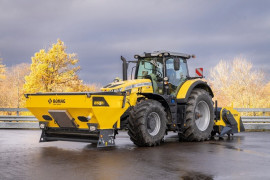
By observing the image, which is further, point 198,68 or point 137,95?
point 198,68

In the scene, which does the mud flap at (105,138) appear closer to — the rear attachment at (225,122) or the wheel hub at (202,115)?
the wheel hub at (202,115)

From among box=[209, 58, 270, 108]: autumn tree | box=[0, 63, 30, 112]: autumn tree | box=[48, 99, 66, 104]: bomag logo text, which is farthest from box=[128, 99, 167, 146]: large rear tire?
box=[0, 63, 30, 112]: autumn tree

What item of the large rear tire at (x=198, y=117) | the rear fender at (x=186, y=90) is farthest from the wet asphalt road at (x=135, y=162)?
the rear fender at (x=186, y=90)

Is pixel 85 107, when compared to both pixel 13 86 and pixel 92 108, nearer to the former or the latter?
pixel 92 108

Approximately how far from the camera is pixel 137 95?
36.1 feet

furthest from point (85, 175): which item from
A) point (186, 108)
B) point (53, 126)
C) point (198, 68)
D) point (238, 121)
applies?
point (238, 121)

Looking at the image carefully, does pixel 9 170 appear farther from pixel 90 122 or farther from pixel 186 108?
pixel 186 108

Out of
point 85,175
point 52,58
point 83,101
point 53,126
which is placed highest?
point 52,58

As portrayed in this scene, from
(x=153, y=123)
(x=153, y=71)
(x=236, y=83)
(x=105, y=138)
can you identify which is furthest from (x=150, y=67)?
(x=236, y=83)

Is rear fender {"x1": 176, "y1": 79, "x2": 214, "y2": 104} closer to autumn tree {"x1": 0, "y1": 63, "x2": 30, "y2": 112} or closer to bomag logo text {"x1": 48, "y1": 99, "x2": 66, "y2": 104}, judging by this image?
bomag logo text {"x1": 48, "y1": 99, "x2": 66, "y2": 104}

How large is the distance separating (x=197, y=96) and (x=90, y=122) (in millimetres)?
3985

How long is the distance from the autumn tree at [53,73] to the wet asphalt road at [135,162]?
86.0 feet

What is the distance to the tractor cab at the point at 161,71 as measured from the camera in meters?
11.7

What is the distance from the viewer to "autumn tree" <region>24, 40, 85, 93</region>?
3616 centimetres
